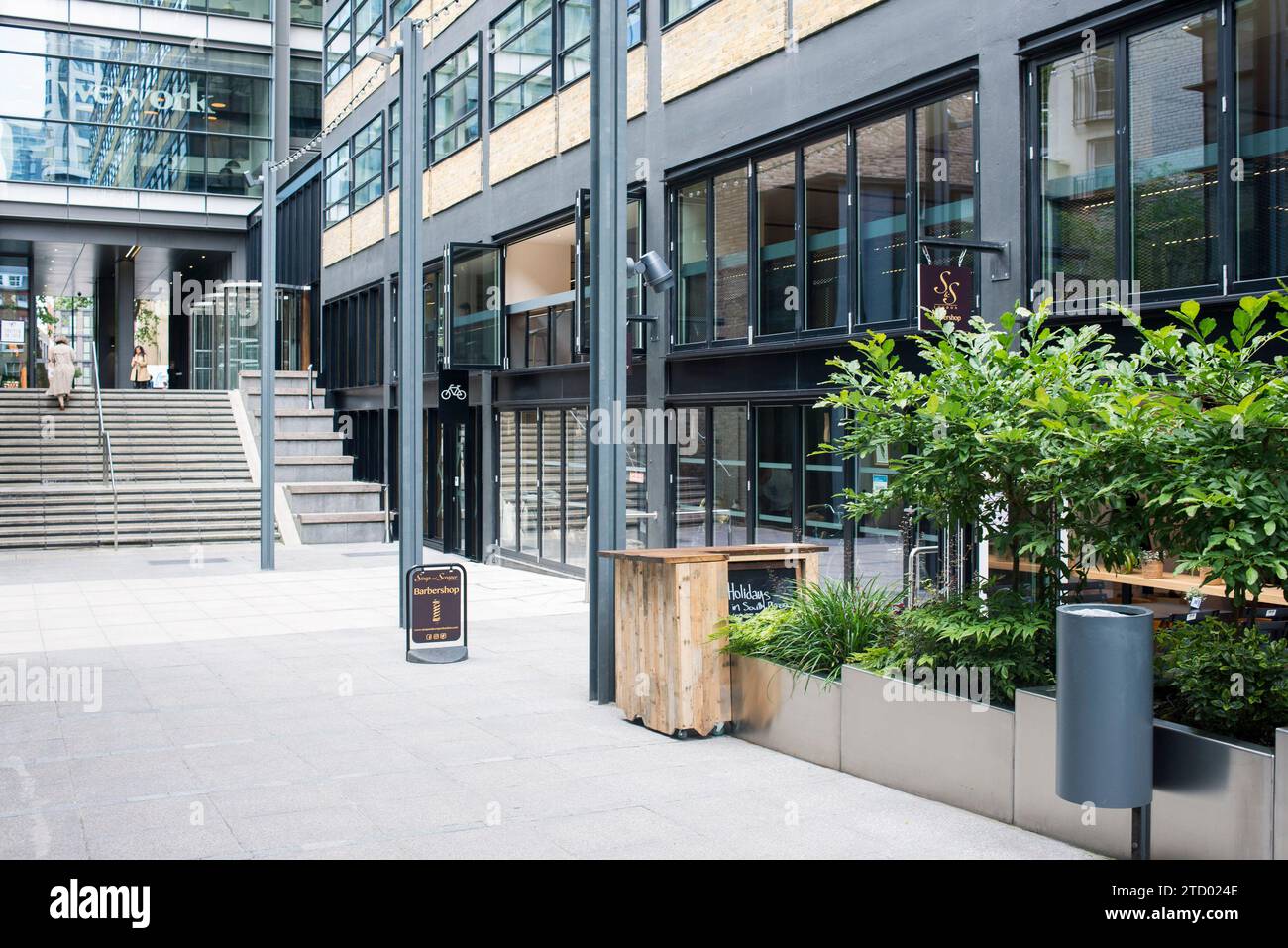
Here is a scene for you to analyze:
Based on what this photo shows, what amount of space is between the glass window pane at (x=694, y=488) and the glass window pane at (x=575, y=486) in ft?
13.9

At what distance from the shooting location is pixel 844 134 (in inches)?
557

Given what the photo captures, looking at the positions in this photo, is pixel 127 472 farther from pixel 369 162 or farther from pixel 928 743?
pixel 928 743

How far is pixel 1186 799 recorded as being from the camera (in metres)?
5.72

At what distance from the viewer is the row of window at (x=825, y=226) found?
12.7m

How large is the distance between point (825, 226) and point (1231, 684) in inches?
366

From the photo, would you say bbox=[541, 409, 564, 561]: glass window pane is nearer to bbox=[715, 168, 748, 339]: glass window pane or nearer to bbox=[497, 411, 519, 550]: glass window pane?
bbox=[497, 411, 519, 550]: glass window pane

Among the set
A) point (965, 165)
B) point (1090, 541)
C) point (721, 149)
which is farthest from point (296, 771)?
point (721, 149)

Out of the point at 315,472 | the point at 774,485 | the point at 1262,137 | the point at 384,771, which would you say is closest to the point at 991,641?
the point at 384,771

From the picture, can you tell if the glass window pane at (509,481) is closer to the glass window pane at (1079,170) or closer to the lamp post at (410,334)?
the lamp post at (410,334)

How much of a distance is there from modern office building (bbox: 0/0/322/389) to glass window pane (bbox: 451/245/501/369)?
14130 mm

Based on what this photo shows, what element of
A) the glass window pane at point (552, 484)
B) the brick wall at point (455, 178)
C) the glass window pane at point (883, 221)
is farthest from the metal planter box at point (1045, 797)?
the brick wall at point (455, 178)

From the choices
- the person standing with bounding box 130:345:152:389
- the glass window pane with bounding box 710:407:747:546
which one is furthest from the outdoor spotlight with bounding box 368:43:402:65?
the person standing with bounding box 130:345:152:389

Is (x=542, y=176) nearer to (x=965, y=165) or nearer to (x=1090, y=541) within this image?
(x=965, y=165)

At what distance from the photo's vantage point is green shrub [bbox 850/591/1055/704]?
6.98 metres
